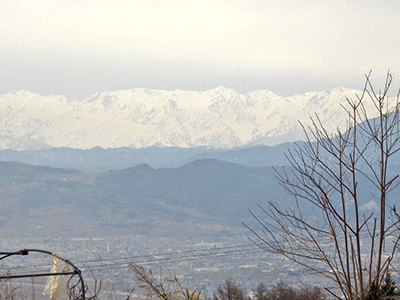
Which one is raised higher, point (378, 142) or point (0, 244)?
point (378, 142)

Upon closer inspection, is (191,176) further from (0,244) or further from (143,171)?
(0,244)

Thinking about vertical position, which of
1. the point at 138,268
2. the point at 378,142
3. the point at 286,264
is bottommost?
the point at 286,264

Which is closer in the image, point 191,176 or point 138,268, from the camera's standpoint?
point 138,268

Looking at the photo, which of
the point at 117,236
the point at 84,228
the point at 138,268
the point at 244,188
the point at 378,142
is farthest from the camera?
the point at 244,188

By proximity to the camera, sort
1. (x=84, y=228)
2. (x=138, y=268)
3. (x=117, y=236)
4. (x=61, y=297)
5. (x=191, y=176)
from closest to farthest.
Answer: (x=61, y=297) → (x=138, y=268) → (x=117, y=236) → (x=84, y=228) → (x=191, y=176)

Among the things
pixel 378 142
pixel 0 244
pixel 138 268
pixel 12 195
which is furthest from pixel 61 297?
pixel 12 195

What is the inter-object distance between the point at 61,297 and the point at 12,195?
150m

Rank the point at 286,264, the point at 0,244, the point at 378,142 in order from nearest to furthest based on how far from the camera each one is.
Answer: the point at 378,142 → the point at 286,264 → the point at 0,244

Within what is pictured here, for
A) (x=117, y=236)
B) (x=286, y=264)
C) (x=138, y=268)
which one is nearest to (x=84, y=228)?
(x=117, y=236)

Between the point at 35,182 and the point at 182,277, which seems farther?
the point at 35,182

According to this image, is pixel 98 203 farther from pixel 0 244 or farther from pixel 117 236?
pixel 0 244

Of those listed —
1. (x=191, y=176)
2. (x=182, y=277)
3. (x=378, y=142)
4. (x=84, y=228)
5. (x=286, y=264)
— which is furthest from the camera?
Answer: (x=191, y=176)

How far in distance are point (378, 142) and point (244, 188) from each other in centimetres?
16583

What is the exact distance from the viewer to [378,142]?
4.30m
